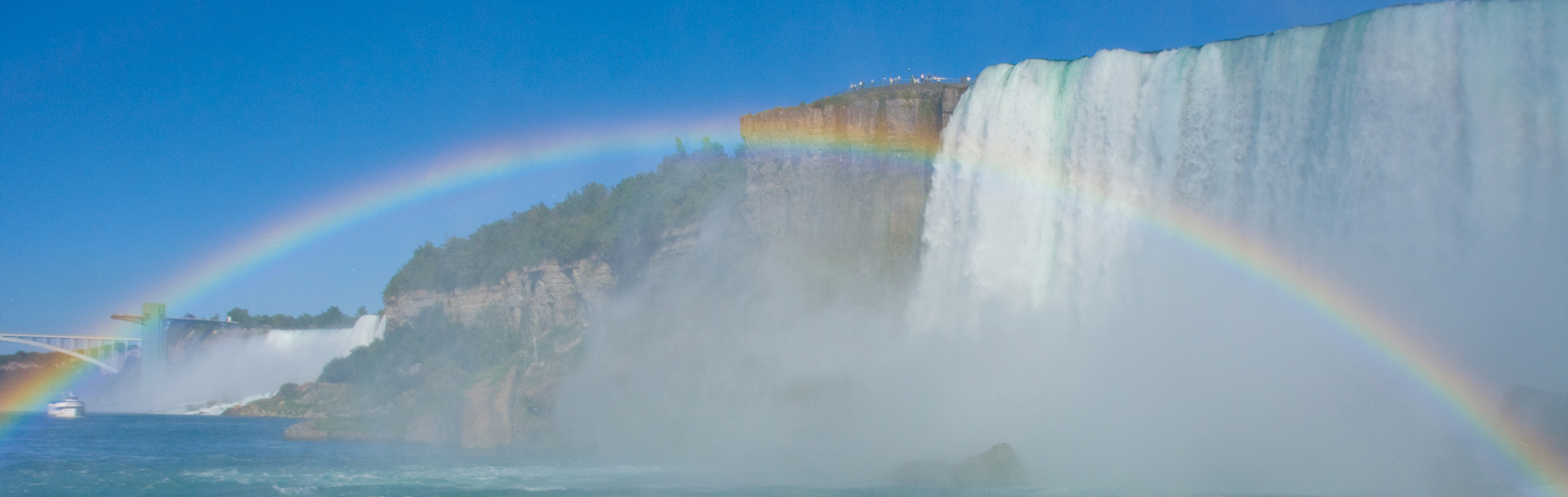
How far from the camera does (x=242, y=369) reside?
72.8 metres

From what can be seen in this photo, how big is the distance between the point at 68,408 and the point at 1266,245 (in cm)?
6271

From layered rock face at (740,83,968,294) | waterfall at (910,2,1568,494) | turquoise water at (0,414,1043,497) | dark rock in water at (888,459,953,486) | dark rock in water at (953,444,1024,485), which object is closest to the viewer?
waterfall at (910,2,1568,494)

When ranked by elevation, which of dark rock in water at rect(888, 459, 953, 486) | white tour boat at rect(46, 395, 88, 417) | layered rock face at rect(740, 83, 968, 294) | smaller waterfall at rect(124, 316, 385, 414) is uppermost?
layered rock face at rect(740, 83, 968, 294)

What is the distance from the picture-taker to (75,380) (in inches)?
3287

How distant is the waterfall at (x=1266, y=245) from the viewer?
1614 centimetres

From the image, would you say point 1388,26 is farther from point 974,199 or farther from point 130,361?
point 130,361

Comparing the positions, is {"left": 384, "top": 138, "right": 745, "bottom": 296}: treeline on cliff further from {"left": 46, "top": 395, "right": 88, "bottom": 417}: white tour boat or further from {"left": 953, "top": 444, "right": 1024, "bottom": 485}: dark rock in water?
{"left": 46, "top": 395, "right": 88, "bottom": 417}: white tour boat

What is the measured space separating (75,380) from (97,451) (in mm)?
59997

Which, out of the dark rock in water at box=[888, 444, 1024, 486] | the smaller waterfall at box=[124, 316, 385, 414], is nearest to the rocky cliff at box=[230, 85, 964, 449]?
the dark rock in water at box=[888, 444, 1024, 486]

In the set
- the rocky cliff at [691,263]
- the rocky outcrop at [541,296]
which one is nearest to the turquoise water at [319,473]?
the rocky cliff at [691,263]

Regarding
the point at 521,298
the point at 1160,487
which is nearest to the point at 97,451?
the point at 521,298

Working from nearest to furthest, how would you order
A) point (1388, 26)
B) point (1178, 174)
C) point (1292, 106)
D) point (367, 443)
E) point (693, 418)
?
point (1388, 26) < point (1292, 106) < point (1178, 174) < point (693, 418) < point (367, 443)

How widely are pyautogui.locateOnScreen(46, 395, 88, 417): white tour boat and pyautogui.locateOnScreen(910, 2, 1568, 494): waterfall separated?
5464 centimetres

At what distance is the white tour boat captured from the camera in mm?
60344
